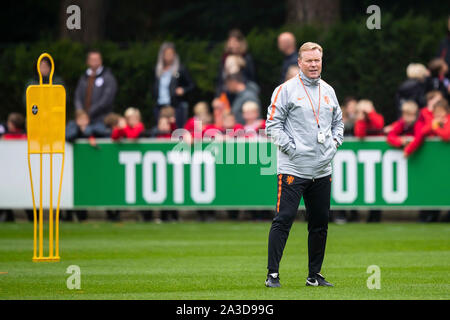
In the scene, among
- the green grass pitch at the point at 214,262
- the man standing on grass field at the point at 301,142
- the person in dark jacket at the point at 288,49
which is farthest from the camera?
the person in dark jacket at the point at 288,49

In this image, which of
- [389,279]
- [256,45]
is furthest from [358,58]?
[389,279]

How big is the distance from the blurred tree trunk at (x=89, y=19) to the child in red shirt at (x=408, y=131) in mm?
13513

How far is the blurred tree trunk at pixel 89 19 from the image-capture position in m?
30.1

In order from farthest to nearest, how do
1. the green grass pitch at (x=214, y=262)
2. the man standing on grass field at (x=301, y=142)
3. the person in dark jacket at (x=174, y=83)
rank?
the person in dark jacket at (x=174, y=83), the man standing on grass field at (x=301, y=142), the green grass pitch at (x=214, y=262)

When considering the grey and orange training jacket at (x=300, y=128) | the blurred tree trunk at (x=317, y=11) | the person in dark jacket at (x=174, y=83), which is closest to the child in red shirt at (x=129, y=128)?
the person in dark jacket at (x=174, y=83)

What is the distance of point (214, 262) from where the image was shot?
1281cm

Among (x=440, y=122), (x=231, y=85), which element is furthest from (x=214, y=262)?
(x=231, y=85)

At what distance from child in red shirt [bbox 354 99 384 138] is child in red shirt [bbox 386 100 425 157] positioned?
0.44 meters

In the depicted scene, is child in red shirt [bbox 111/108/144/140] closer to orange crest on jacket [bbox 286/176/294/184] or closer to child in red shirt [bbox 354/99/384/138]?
child in red shirt [bbox 354/99/384/138]

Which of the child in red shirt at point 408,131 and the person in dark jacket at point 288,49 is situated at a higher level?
the person in dark jacket at point 288,49

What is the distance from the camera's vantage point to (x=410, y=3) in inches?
1190

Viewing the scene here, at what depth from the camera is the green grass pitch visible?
9.95m

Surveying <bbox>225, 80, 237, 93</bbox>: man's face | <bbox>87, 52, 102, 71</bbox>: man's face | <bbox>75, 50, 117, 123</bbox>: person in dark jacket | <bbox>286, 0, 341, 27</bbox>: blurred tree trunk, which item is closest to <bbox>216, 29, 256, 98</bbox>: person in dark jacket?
<bbox>225, 80, 237, 93</bbox>: man's face

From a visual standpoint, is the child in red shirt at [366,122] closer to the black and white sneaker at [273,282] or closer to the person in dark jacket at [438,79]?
the person in dark jacket at [438,79]
